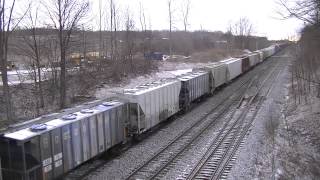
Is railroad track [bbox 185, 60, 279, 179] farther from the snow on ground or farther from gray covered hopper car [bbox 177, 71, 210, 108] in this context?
gray covered hopper car [bbox 177, 71, 210, 108]

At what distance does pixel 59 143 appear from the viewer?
15.2 metres

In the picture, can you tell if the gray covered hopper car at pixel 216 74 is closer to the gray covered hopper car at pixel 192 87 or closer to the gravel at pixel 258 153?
the gray covered hopper car at pixel 192 87

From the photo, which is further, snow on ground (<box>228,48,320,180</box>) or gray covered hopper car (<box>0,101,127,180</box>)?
snow on ground (<box>228,48,320,180</box>)

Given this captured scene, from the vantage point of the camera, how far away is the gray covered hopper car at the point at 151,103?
21703 millimetres

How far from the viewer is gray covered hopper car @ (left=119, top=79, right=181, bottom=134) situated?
2170cm

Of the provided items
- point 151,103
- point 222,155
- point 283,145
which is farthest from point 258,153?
point 151,103

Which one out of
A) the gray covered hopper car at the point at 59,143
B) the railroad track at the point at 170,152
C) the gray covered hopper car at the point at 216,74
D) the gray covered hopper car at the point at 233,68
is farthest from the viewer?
the gray covered hopper car at the point at 233,68

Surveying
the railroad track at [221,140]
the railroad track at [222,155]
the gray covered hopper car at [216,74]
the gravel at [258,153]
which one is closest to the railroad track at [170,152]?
the railroad track at [221,140]

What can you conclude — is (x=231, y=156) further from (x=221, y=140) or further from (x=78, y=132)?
(x=78, y=132)

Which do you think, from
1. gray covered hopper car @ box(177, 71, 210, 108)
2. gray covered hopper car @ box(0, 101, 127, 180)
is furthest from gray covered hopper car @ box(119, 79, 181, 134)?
gray covered hopper car @ box(0, 101, 127, 180)

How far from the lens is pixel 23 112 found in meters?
30.5

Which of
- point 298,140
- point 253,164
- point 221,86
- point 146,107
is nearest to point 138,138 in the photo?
point 146,107

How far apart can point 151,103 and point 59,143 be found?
366 inches

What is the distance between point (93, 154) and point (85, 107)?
9.04 feet
